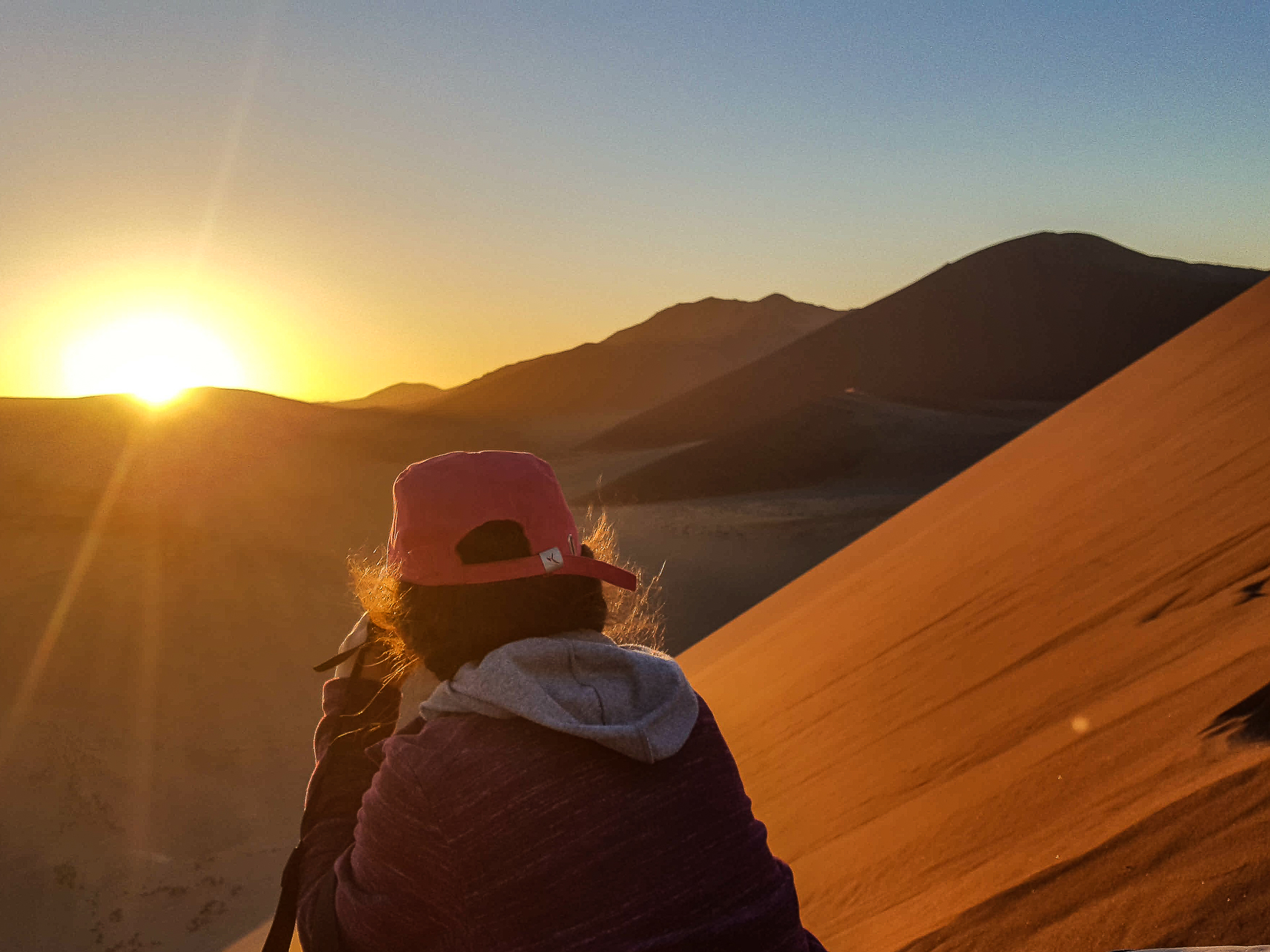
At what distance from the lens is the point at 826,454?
31172mm

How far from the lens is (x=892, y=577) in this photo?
21.4 ft

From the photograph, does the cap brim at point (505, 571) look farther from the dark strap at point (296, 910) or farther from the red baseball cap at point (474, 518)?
the dark strap at point (296, 910)

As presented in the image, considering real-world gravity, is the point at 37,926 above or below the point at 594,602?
below

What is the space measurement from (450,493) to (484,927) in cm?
58

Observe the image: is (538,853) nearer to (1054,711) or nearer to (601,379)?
(1054,711)

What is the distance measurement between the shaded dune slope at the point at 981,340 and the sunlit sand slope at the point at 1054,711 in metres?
43.1

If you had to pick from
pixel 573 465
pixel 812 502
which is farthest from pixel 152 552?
pixel 573 465

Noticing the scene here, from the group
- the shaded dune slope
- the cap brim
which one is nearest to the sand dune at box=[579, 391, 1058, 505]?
the shaded dune slope

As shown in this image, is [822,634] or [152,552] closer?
[822,634]

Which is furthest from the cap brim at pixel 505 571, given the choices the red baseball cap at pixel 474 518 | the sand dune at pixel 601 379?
the sand dune at pixel 601 379

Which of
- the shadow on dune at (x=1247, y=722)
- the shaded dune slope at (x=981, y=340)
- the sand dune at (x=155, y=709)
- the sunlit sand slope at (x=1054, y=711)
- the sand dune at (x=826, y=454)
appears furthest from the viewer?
the shaded dune slope at (x=981, y=340)

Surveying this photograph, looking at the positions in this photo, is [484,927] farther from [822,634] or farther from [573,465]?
[573,465]

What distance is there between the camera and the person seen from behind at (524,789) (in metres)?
1.19

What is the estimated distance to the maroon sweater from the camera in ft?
3.90
